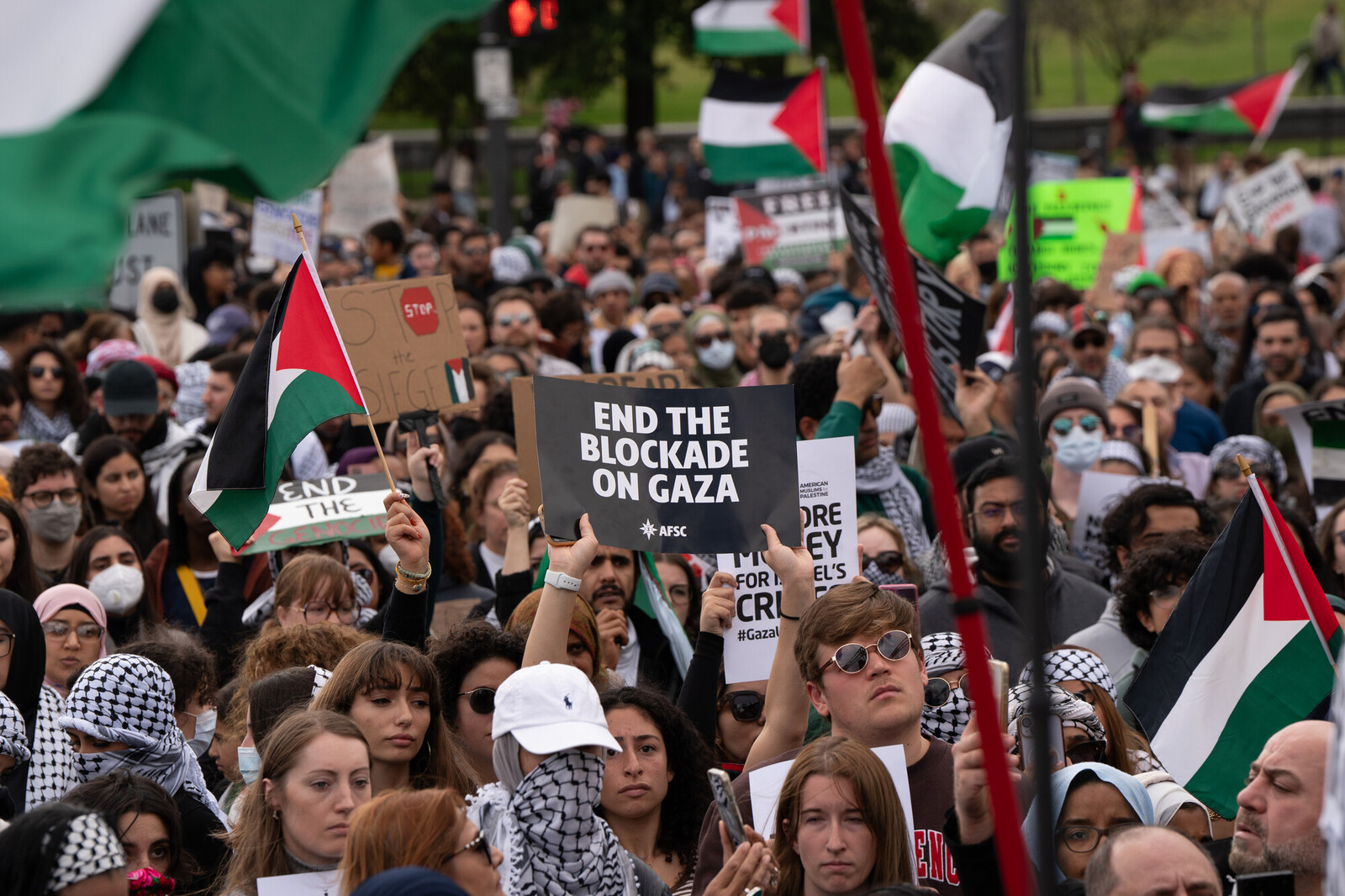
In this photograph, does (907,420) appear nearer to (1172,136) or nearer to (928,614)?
(928,614)

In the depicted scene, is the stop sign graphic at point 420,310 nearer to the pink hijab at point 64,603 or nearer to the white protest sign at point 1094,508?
the pink hijab at point 64,603

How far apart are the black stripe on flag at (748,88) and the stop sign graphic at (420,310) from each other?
8.50m

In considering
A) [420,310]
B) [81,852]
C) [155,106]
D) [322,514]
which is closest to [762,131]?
[420,310]

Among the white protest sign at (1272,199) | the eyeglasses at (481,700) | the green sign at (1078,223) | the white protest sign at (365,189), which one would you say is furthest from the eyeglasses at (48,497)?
the white protest sign at (1272,199)

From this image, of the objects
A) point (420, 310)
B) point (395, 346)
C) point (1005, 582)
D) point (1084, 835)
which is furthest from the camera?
point (420, 310)

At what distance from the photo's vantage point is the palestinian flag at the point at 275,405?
5.32 metres

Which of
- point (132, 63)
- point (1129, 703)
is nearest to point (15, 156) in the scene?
point (132, 63)

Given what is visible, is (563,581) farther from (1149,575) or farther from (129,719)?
(1149,575)

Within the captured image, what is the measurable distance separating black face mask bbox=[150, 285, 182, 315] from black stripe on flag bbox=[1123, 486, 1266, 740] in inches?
334

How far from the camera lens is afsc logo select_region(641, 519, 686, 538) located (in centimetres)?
528

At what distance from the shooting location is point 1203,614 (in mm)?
4965

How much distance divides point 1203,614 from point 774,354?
4.41 meters

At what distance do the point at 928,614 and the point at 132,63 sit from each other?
3815 mm

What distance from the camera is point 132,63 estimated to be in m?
2.82
